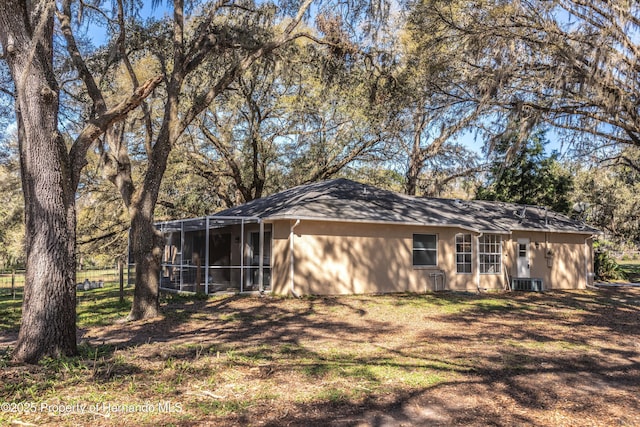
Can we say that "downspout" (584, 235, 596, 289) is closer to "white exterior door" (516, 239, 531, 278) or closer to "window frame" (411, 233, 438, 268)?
"white exterior door" (516, 239, 531, 278)

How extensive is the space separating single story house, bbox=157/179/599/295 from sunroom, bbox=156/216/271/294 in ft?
0.13

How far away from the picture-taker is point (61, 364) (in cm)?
588

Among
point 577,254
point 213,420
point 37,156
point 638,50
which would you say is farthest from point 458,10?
point 577,254

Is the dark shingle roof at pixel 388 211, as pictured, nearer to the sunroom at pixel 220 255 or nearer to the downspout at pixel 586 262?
the downspout at pixel 586 262

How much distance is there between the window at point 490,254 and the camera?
17.9m

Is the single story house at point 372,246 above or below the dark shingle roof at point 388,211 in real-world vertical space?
below

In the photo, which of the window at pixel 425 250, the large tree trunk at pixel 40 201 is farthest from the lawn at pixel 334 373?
the window at pixel 425 250

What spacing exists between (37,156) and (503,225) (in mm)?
15991

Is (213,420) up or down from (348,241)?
down

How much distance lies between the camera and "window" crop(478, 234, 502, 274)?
1788 cm

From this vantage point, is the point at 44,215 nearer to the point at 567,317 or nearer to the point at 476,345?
the point at 476,345

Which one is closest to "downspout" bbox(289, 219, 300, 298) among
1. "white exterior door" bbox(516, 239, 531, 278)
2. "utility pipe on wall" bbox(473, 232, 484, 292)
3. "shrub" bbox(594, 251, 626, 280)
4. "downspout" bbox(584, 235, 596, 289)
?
"utility pipe on wall" bbox(473, 232, 484, 292)

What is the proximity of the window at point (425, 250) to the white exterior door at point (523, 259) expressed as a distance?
4.14 m

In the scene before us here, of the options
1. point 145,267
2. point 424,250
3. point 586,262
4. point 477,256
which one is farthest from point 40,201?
point 586,262
